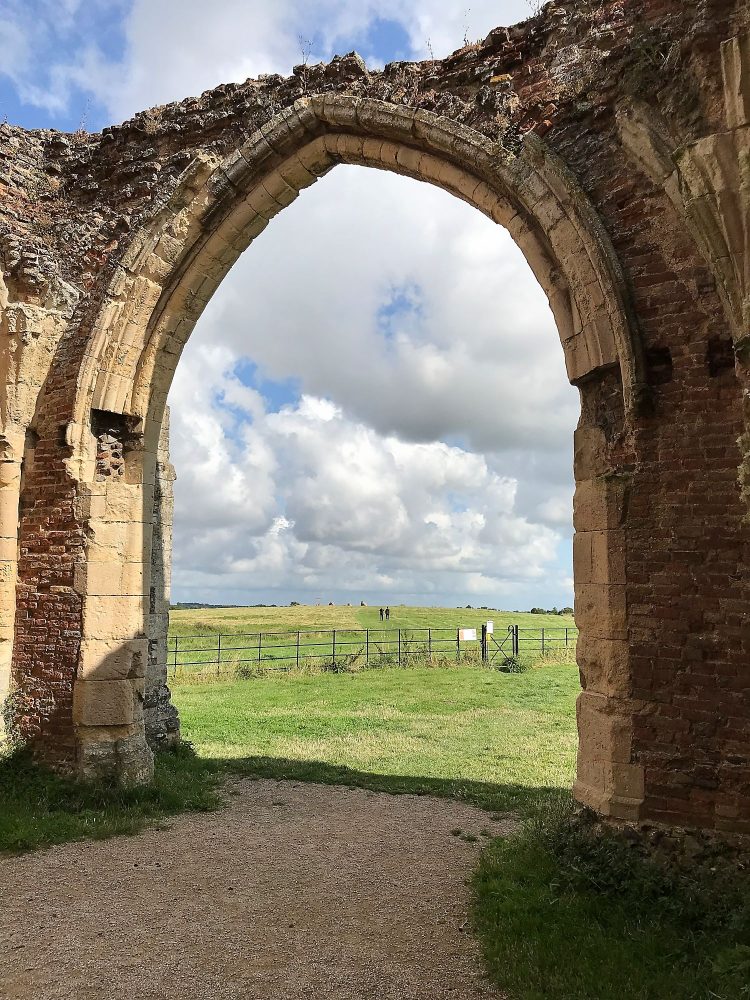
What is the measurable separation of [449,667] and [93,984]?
1500cm

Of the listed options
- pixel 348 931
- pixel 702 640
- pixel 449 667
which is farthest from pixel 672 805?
pixel 449 667

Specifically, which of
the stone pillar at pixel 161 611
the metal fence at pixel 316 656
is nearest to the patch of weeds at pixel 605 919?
the stone pillar at pixel 161 611

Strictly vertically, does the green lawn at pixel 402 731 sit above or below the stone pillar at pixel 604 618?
below

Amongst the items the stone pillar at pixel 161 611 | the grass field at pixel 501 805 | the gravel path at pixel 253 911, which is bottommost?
the gravel path at pixel 253 911

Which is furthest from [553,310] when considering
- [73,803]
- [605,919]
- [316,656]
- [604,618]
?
[316,656]

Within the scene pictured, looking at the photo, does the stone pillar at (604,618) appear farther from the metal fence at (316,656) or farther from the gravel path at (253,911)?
the metal fence at (316,656)

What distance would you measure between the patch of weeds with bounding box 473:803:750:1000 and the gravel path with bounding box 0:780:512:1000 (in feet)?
0.81

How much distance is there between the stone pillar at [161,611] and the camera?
28.1ft

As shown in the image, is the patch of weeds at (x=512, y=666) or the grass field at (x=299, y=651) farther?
the patch of weeds at (x=512, y=666)

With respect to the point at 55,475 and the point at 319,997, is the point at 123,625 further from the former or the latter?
the point at 319,997

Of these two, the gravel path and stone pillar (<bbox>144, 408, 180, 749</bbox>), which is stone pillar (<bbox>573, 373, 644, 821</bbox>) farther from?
stone pillar (<bbox>144, 408, 180, 749</bbox>)

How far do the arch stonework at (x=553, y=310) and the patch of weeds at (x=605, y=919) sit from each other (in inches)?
A: 13.8

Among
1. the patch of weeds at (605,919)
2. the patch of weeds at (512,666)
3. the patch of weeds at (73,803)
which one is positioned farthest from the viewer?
the patch of weeds at (512,666)

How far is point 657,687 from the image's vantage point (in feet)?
16.3
